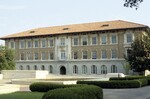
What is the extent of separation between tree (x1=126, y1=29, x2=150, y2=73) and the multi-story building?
5.15m

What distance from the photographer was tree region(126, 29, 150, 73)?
5722cm

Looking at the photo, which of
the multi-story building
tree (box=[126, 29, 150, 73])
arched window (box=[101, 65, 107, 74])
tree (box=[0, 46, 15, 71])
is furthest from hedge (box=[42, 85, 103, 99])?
arched window (box=[101, 65, 107, 74])

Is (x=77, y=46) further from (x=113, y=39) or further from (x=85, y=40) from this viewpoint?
(x=113, y=39)

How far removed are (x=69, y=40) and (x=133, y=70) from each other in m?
17.5

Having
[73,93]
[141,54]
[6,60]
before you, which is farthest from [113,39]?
[73,93]

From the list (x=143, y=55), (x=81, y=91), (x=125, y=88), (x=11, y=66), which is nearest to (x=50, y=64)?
(x=11, y=66)

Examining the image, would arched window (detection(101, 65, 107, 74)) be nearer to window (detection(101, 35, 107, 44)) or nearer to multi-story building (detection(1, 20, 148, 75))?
multi-story building (detection(1, 20, 148, 75))

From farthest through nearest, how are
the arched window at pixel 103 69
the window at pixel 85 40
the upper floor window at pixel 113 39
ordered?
the window at pixel 85 40 < the arched window at pixel 103 69 < the upper floor window at pixel 113 39

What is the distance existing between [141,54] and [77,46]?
17550mm

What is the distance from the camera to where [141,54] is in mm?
57719

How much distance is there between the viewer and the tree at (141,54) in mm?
57219

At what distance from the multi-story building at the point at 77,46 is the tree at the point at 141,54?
5146 mm

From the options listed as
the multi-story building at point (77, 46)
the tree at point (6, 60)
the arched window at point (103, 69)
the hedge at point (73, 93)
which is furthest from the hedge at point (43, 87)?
the arched window at point (103, 69)

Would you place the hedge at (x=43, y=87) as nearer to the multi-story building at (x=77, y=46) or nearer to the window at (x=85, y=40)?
the multi-story building at (x=77, y=46)
